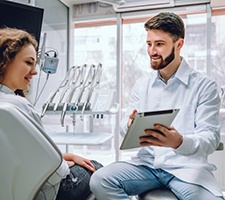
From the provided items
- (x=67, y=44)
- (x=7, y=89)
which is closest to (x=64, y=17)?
(x=67, y=44)

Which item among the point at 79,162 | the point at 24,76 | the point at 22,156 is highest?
the point at 24,76

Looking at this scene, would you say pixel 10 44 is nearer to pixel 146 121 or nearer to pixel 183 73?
pixel 146 121

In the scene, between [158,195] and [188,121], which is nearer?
[158,195]

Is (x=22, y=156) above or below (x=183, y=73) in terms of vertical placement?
below

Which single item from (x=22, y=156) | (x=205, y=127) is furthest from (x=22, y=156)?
(x=205, y=127)

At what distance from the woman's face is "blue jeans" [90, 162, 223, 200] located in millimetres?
588

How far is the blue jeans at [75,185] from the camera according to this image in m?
1.15

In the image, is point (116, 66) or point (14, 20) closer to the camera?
point (14, 20)

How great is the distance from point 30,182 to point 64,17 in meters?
3.10

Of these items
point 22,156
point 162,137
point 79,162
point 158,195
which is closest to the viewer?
point 22,156

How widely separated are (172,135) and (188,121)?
0.33m

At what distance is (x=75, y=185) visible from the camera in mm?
1193

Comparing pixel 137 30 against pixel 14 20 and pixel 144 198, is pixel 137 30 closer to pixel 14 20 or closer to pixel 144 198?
pixel 14 20

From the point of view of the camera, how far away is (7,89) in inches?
45.9
